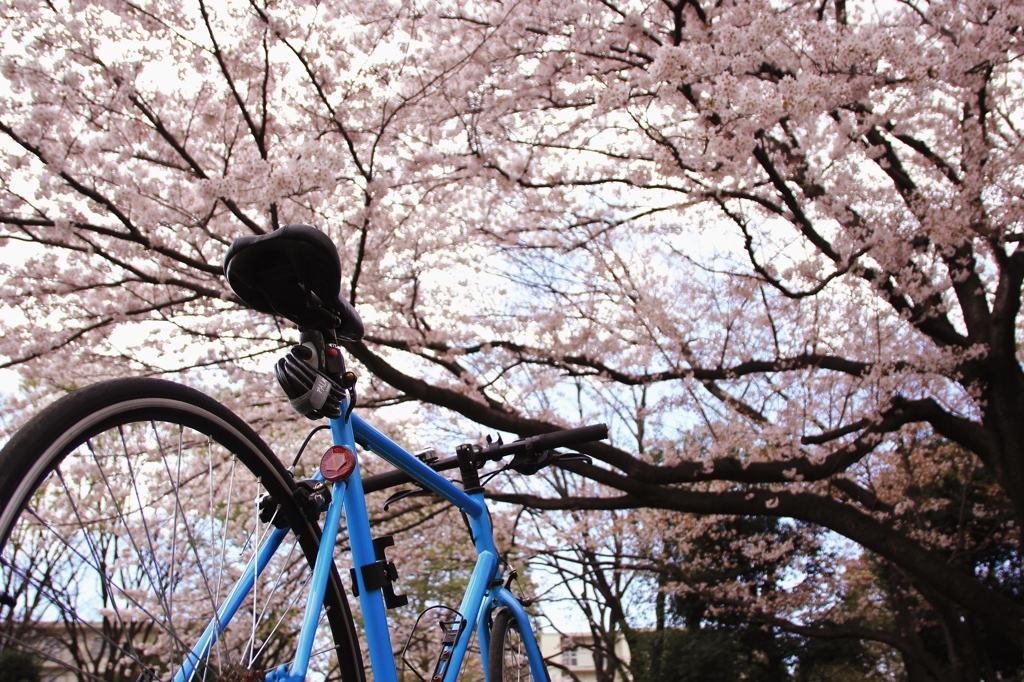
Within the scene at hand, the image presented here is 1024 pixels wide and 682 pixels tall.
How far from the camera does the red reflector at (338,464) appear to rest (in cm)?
131

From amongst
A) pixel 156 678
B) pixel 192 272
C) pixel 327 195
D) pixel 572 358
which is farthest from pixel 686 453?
pixel 156 678

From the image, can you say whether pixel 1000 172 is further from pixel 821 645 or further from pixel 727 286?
pixel 821 645

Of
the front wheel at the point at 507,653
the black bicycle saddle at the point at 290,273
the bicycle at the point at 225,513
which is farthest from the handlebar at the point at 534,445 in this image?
the black bicycle saddle at the point at 290,273

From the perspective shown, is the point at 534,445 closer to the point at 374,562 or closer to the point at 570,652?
the point at 374,562

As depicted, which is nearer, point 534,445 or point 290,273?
point 290,273

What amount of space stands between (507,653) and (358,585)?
0.71 metres

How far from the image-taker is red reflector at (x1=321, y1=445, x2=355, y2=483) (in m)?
1.31

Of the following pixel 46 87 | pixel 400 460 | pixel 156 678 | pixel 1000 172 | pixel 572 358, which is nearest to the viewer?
pixel 156 678

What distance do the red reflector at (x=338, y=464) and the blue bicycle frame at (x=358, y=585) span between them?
2 centimetres

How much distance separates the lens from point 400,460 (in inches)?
62.4

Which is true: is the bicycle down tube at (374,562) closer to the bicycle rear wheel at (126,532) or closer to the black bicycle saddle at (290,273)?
the bicycle rear wheel at (126,532)

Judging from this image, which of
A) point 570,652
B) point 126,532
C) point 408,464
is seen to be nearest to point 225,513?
point 126,532

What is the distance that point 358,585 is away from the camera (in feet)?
4.39

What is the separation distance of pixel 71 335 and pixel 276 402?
1954mm
